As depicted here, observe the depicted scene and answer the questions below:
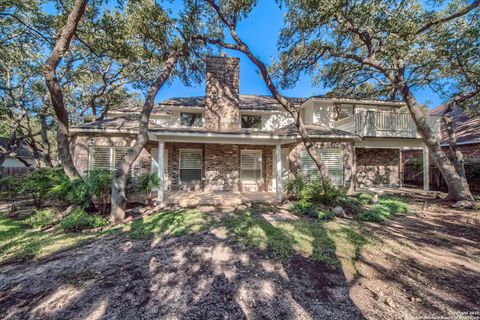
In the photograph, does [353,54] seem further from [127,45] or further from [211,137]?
[127,45]

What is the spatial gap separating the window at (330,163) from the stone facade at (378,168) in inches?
159

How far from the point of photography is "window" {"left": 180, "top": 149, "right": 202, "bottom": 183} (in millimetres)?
Result: 11477

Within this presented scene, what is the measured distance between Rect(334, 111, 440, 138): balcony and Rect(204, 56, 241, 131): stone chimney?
699 centimetres

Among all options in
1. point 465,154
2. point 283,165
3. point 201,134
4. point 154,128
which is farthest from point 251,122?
point 465,154

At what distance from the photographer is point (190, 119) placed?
12836mm

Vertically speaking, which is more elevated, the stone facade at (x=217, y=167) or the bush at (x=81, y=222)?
the stone facade at (x=217, y=167)

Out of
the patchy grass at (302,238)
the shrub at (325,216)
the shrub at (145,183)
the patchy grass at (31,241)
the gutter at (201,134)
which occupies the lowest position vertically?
the patchy grass at (31,241)

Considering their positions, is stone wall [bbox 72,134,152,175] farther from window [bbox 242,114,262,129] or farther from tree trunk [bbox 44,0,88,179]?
window [bbox 242,114,262,129]

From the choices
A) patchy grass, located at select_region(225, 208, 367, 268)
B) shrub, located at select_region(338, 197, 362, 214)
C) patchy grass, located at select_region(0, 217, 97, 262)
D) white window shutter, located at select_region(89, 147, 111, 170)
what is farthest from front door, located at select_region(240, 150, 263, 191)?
patchy grass, located at select_region(0, 217, 97, 262)

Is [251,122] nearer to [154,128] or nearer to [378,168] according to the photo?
[154,128]

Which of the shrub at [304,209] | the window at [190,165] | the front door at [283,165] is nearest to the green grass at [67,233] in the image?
the shrub at [304,209]

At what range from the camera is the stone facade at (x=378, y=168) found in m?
14.0

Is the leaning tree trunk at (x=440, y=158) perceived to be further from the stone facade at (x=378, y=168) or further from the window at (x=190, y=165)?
the window at (x=190, y=165)

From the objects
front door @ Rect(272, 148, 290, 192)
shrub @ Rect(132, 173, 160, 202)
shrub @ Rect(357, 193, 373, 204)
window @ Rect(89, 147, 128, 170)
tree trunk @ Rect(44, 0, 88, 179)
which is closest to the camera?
tree trunk @ Rect(44, 0, 88, 179)
